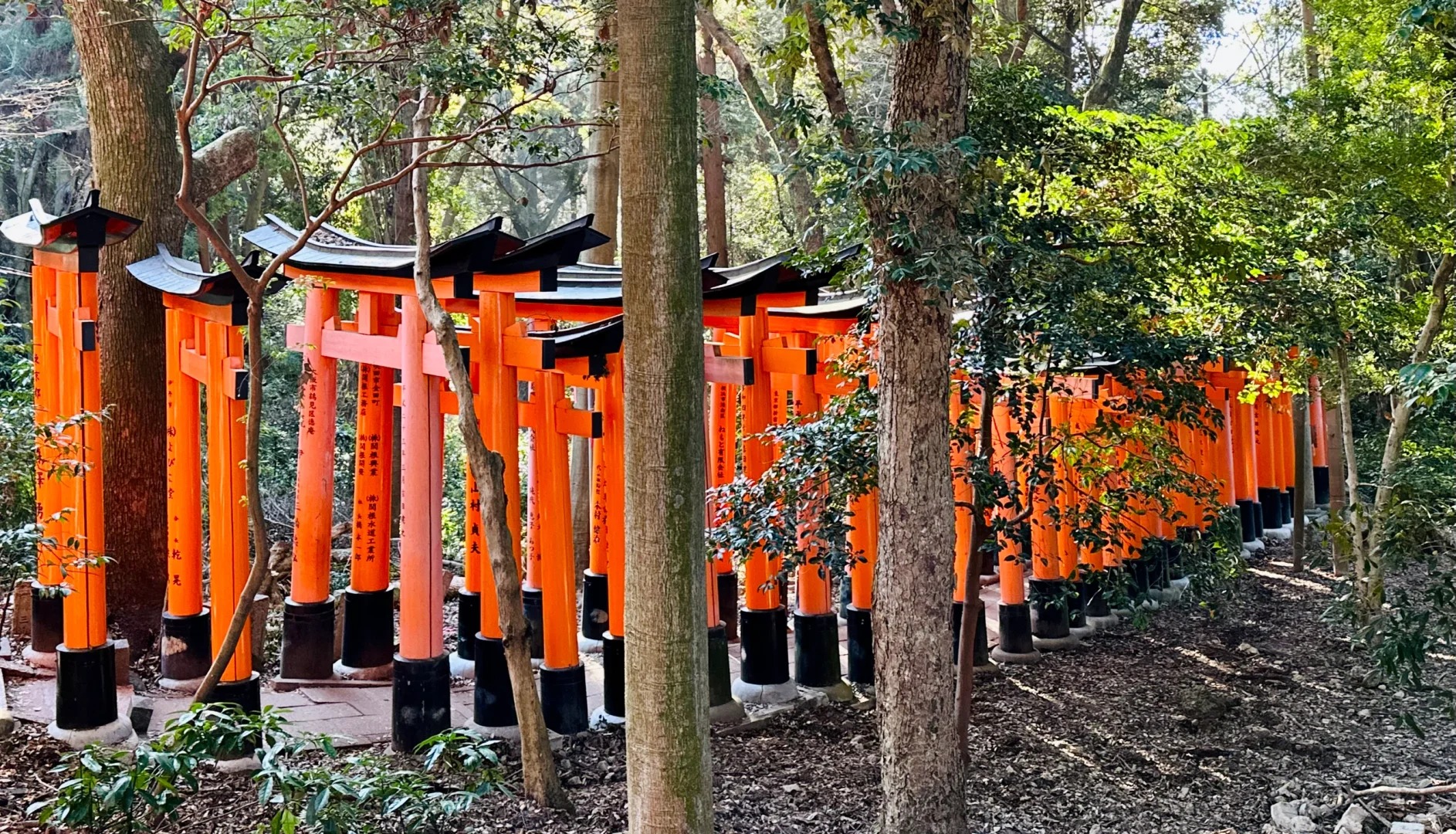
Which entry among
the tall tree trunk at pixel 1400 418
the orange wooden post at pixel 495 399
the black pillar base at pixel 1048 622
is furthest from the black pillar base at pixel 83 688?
the tall tree trunk at pixel 1400 418

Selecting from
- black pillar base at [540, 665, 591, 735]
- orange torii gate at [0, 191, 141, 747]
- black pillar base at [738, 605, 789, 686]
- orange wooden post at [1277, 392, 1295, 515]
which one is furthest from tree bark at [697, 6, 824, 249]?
orange wooden post at [1277, 392, 1295, 515]

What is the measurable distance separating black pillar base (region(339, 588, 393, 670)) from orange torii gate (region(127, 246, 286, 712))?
1.01 meters

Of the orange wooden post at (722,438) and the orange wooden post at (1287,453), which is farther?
the orange wooden post at (1287,453)

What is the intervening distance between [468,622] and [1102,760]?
14.6 ft

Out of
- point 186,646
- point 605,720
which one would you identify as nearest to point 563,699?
point 605,720

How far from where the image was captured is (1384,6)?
24.4 ft

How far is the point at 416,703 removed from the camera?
657 cm

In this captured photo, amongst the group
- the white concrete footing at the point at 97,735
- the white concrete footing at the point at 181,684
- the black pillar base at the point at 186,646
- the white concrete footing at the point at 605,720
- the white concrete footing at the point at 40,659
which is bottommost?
the white concrete footing at the point at 605,720

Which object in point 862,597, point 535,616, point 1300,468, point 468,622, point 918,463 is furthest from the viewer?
point 1300,468

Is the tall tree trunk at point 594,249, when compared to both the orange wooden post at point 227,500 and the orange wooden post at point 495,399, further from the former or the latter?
the orange wooden post at point 227,500

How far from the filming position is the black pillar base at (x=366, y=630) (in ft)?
27.7

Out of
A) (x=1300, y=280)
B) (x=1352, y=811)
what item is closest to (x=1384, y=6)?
(x=1300, y=280)

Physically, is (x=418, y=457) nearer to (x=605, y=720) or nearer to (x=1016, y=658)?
(x=605, y=720)

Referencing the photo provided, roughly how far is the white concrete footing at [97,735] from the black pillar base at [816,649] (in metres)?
4.09
